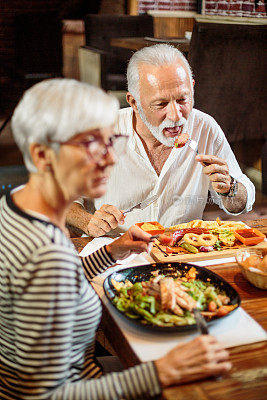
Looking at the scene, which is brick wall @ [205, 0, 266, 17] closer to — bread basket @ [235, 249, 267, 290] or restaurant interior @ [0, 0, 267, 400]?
restaurant interior @ [0, 0, 267, 400]

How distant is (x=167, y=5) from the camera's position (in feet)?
19.7

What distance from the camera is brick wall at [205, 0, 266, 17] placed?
547 centimetres

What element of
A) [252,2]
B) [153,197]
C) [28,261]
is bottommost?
[153,197]

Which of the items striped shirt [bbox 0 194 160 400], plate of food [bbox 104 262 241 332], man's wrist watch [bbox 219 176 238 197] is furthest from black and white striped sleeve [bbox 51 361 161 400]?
man's wrist watch [bbox 219 176 238 197]

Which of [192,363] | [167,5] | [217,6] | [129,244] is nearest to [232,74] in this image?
[217,6]

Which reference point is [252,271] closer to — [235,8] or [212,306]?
[212,306]

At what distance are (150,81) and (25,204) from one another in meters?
1.23

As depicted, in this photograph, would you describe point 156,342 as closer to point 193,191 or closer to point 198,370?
point 198,370

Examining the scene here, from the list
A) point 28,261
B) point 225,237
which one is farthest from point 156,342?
point 225,237

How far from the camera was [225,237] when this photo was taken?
1.80 meters

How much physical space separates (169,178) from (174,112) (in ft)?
1.28

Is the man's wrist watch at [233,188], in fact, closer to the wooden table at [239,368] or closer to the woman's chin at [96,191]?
the wooden table at [239,368]

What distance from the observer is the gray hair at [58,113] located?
99 centimetres

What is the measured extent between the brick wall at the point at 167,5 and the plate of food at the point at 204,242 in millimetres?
4904
